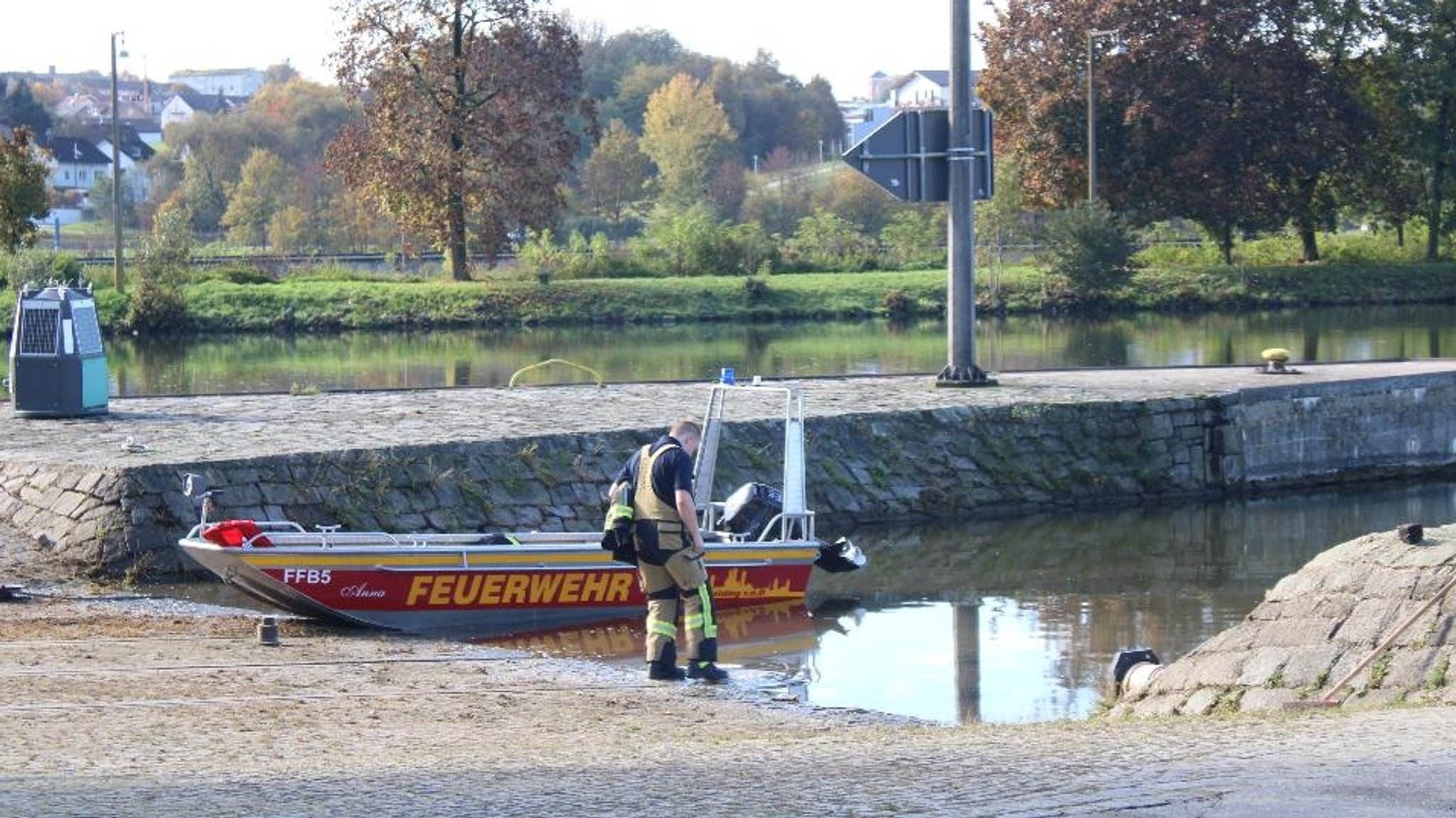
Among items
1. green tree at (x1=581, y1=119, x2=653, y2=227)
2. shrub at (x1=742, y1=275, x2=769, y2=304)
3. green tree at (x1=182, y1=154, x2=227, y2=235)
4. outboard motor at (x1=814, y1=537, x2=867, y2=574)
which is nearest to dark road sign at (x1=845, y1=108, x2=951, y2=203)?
outboard motor at (x1=814, y1=537, x2=867, y2=574)

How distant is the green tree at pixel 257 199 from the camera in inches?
3629

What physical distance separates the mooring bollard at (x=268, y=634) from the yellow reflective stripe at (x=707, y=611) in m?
3.16

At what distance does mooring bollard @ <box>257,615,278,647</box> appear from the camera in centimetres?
1515

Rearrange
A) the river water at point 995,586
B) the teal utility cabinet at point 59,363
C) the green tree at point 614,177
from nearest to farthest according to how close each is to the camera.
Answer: the river water at point 995,586 → the teal utility cabinet at point 59,363 → the green tree at point 614,177

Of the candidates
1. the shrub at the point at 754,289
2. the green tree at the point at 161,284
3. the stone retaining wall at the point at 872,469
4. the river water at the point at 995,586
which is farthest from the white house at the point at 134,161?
the stone retaining wall at the point at 872,469

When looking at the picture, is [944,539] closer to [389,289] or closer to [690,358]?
[690,358]

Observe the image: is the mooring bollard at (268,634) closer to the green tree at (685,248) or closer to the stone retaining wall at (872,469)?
the stone retaining wall at (872,469)

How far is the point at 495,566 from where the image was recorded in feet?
55.7

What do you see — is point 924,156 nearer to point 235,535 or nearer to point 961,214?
point 961,214

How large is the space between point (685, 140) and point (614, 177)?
23.8 feet

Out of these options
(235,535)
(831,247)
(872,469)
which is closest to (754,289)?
(831,247)

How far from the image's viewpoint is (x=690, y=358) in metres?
44.8

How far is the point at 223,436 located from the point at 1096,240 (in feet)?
145

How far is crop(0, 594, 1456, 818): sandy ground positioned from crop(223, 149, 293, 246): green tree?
79.0 metres
